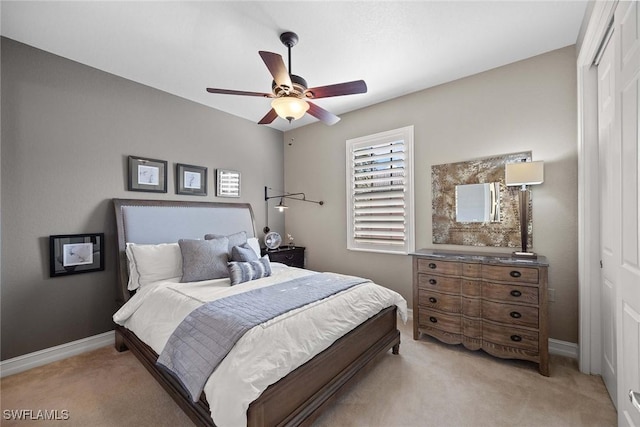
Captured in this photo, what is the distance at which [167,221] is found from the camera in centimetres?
324

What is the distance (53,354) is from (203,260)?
1.59 m

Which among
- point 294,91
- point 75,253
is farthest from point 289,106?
point 75,253

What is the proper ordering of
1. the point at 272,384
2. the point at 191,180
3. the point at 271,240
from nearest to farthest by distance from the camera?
1. the point at 272,384
2. the point at 191,180
3. the point at 271,240

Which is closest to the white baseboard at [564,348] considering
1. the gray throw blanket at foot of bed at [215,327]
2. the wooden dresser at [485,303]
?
the wooden dresser at [485,303]

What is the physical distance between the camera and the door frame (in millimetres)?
2186

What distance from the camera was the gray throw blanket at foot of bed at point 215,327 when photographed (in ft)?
4.96

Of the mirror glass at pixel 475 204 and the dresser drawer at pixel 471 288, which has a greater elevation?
the mirror glass at pixel 475 204

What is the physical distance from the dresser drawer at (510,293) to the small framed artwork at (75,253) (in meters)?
3.83

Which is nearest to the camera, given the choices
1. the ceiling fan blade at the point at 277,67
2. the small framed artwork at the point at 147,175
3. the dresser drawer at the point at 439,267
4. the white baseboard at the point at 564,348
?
the ceiling fan blade at the point at 277,67

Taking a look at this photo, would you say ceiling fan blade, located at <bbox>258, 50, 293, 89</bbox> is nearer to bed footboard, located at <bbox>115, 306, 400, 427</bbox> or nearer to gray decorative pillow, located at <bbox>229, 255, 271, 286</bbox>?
gray decorative pillow, located at <bbox>229, 255, 271, 286</bbox>

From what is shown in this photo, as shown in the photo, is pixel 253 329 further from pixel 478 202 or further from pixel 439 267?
pixel 478 202

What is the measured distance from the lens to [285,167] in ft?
16.0

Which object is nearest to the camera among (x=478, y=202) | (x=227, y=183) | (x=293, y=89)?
(x=293, y=89)

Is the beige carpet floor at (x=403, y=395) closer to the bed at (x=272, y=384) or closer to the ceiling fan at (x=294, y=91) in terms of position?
the bed at (x=272, y=384)
